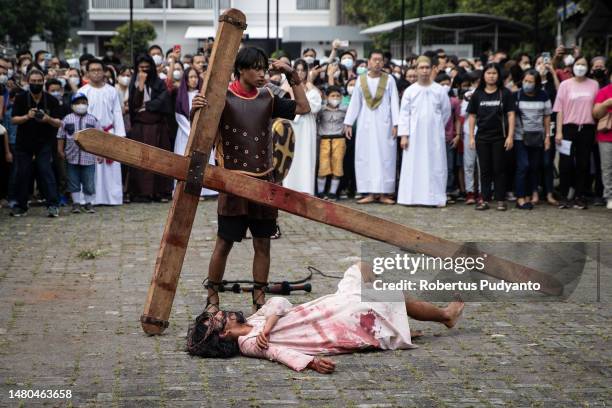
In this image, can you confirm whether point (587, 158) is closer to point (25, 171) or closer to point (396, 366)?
point (25, 171)

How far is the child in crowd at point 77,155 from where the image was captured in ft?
46.4

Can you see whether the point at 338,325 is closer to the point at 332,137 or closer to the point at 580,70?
the point at 580,70

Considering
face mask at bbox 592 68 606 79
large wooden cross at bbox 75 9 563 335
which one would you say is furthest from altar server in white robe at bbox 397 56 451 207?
large wooden cross at bbox 75 9 563 335

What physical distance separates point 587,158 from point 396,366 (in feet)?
29.8

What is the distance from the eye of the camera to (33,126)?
1370 cm

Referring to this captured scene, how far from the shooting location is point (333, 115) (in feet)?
51.4

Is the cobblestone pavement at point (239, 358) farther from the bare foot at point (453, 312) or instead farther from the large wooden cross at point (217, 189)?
the large wooden cross at point (217, 189)

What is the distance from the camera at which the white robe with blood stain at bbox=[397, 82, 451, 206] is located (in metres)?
15.1

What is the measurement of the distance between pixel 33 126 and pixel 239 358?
7.82 m

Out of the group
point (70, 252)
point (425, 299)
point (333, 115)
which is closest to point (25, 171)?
point (70, 252)

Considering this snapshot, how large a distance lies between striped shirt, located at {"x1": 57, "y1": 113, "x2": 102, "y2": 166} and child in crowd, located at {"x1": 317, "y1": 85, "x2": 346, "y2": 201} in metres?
3.41

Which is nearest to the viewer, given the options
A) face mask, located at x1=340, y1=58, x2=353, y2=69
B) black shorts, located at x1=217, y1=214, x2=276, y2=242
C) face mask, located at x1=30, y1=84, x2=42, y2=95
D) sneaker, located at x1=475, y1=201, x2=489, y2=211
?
black shorts, located at x1=217, y1=214, x2=276, y2=242

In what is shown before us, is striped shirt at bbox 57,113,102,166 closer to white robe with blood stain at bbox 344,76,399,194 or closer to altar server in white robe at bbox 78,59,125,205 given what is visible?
altar server in white robe at bbox 78,59,125,205

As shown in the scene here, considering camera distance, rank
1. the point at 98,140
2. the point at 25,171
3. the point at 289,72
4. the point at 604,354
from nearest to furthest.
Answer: the point at 98,140, the point at 604,354, the point at 289,72, the point at 25,171
